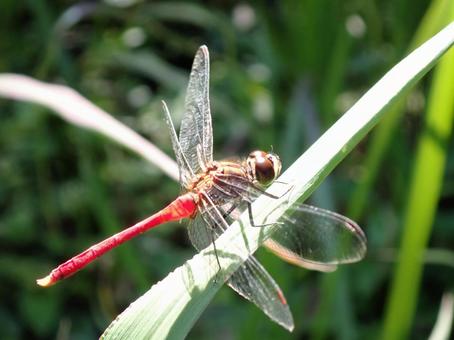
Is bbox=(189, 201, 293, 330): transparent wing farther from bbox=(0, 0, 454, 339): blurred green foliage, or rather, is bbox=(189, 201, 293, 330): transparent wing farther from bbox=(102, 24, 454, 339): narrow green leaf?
bbox=(0, 0, 454, 339): blurred green foliage

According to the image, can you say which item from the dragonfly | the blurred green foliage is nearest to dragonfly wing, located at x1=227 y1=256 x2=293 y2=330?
the dragonfly

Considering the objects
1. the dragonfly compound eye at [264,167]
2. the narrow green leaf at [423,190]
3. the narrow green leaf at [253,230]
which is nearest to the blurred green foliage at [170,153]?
the narrow green leaf at [423,190]

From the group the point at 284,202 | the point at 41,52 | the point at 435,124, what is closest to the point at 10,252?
the point at 41,52

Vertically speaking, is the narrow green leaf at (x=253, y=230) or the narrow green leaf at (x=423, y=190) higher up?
the narrow green leaf at (x=423, y=190)

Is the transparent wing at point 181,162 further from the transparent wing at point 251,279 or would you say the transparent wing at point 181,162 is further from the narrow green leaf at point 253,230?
the narrow green leaf at point 253,230

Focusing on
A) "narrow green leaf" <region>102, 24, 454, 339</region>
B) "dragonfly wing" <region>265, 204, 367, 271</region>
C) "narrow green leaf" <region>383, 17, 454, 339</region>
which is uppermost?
"narrow green leaf" <region>383, 17, 454, 339</region>

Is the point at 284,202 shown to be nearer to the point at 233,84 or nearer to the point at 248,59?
the point at 233,84
